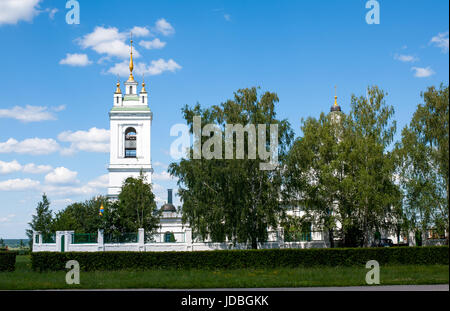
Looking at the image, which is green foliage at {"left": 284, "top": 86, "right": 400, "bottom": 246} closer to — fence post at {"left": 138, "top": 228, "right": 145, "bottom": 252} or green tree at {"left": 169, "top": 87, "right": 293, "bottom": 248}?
green tree at {"left": 169, "top": 87, "right": 293, "bottom": 248}

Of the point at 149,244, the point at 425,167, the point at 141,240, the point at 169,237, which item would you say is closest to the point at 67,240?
the point at 141,240

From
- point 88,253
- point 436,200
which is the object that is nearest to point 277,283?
point 88,253

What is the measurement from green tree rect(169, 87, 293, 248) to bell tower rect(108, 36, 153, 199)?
102ft

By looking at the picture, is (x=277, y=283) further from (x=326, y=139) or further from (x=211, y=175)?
(x=326, y=139)

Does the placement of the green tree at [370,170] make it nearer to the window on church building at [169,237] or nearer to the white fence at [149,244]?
the white fence at [149,244]

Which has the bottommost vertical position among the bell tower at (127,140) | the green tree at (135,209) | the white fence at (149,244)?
the white fence at (149,244)

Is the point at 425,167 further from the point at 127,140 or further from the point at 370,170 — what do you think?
the point at 127,140

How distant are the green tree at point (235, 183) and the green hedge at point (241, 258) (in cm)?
585

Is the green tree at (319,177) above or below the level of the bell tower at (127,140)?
below

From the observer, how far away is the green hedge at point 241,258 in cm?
2750

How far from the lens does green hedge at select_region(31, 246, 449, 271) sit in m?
27.5

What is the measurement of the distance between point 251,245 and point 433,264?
1133 cm

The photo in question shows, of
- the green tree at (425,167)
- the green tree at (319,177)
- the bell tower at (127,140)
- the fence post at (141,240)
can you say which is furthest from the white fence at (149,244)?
the bell tower at (127,140)

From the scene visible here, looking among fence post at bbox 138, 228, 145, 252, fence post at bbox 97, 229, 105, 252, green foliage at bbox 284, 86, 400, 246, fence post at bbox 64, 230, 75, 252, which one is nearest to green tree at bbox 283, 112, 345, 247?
green foliage at bbox 284, 86, 400, 246
